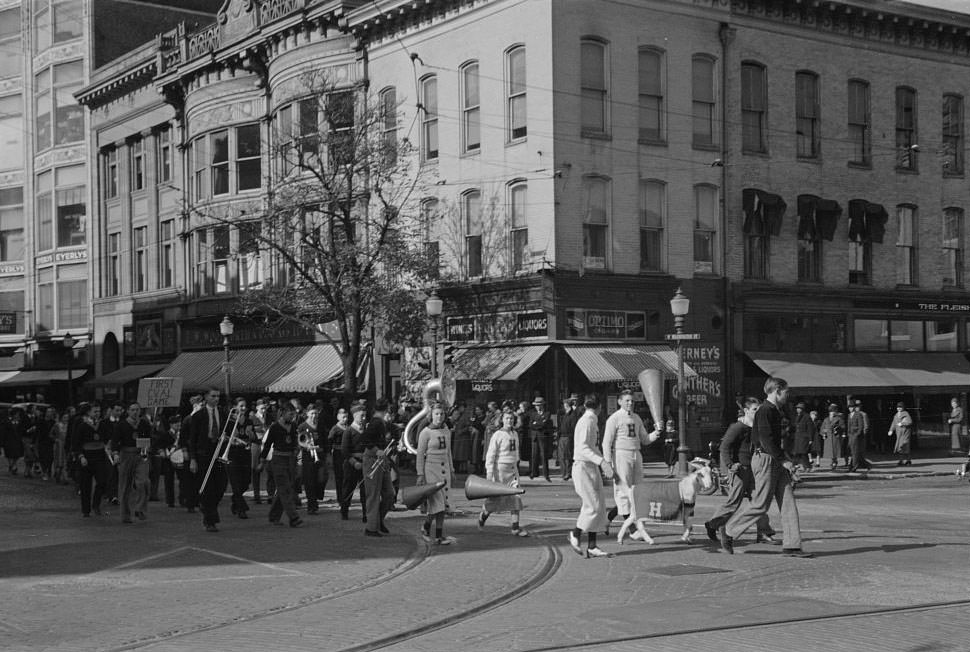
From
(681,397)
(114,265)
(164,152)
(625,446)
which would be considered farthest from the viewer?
(114,265)

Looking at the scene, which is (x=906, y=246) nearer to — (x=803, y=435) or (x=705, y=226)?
(x=705, y=226)

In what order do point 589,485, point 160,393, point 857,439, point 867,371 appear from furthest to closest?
point 867,371
point 857,439
point 160,393
point 589,485

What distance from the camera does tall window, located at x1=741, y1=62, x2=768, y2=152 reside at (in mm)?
34969

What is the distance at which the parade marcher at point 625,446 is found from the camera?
15203 mm

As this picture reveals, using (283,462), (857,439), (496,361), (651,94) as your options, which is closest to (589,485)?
(283,462)

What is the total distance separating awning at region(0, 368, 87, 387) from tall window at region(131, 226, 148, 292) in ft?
20.5

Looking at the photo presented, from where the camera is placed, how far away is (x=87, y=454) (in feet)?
63.6

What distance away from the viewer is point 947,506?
20.5m

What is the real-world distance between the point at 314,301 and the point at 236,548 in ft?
61.3

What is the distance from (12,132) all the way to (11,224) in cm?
422

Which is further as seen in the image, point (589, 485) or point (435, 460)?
point (435, 460)

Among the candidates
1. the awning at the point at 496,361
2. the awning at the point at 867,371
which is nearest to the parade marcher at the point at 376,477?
the awning at the point at 496,361

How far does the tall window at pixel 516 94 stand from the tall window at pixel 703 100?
4.81 m

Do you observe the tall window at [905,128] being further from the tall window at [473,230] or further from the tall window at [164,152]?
the tall window at [164,152]
